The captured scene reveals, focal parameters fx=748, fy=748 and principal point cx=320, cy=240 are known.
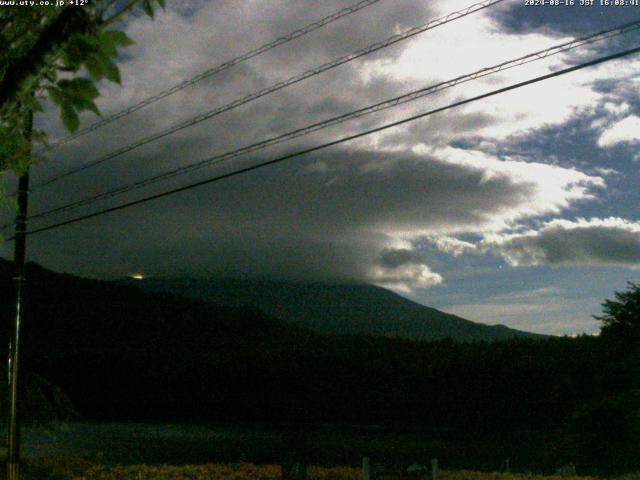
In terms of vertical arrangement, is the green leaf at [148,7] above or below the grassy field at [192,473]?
above

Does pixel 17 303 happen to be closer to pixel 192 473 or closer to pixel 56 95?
pixel 192 473

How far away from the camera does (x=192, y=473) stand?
59.7ft

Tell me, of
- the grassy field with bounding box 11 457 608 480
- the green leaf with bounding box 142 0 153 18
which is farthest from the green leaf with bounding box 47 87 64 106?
the grassy field with bounding box 11 457 608 480

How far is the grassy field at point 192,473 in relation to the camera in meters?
16.8

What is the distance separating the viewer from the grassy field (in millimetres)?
16828

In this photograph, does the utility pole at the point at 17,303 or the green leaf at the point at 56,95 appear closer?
the green leaf at the point at 56,95

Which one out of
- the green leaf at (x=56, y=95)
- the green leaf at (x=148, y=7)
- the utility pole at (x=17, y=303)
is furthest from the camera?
the utility pole at (x=17, y=303)

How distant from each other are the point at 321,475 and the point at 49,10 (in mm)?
15193

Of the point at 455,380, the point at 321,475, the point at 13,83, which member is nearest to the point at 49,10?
the point at 13,83

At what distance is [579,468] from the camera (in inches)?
696

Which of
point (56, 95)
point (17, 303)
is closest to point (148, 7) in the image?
point (56, 95)

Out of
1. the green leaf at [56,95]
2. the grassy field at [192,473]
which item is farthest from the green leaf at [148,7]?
the grassy field at [192,473]

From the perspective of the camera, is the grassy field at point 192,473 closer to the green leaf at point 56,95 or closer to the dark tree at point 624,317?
the dark tree at point 624,317

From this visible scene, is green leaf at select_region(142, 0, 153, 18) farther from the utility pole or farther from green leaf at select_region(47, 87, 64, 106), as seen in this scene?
the utility pole
